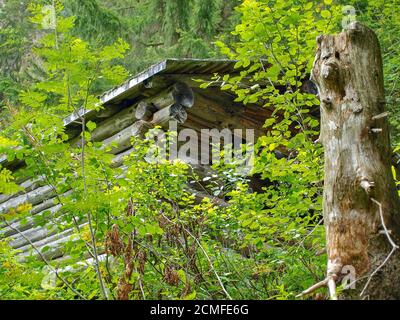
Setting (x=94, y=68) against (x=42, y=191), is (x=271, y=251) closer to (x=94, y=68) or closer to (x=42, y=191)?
(x=94, y=68)

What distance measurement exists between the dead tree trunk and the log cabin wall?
3360 mm

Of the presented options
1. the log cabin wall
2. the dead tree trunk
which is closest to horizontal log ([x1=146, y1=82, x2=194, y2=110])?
the log cabin wall

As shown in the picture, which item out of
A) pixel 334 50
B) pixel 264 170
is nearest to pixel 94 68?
pixel 334 50

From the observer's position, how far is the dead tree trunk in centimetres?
295

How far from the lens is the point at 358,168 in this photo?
3.12 m

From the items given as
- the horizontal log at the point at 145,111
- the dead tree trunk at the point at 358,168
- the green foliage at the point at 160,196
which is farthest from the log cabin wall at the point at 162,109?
the dead tree trunk at the point at 358,168

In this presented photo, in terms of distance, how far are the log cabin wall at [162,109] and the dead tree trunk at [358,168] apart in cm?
336

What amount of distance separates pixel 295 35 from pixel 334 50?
1783 mm

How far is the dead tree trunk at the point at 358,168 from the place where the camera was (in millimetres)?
2945

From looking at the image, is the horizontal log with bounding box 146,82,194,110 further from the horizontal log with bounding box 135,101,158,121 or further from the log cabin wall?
the horizontal log with bounding box 135,101,158,121

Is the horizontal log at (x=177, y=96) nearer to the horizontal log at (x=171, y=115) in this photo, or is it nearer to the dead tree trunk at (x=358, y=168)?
the horizontal log at (x=171, y=115)

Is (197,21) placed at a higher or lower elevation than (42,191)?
higher

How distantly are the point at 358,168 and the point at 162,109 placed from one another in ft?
14.5

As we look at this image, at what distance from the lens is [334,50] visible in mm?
3471
